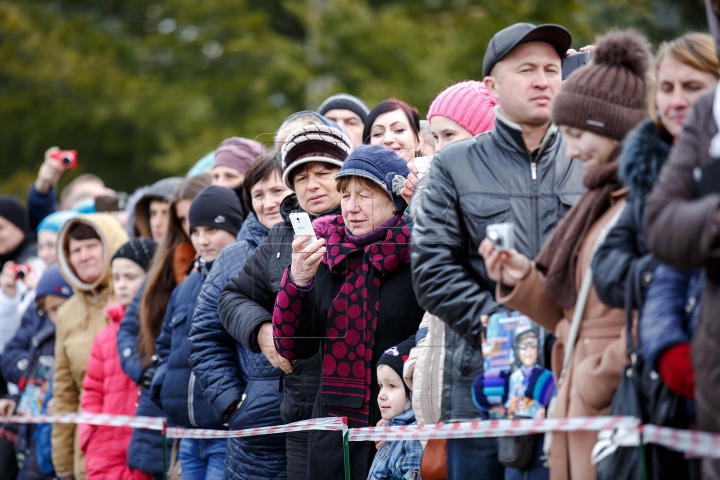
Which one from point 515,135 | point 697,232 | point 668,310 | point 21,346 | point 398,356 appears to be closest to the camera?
point 697,232

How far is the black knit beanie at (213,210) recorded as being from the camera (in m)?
6.57

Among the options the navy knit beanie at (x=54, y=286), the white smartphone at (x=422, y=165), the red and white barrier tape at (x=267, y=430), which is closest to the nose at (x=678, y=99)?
the white smartphone at (x=422, y=165)

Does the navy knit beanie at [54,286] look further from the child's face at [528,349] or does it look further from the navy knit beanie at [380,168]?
the child's face at [528,349]

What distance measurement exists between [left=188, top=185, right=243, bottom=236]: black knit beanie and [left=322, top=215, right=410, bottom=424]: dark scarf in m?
1.67

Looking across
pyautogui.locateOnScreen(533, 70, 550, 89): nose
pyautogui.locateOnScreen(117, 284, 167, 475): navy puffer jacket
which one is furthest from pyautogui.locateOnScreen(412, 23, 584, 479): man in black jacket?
pyautogui.locateOnScreen(117, 284, 167, 475): navy puffer jacket

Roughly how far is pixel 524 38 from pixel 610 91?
71cm

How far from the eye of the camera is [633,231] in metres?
3.59

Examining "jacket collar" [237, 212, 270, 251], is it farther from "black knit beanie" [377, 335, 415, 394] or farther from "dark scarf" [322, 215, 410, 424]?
"black knit beanie" [377, 335, 415, 394]

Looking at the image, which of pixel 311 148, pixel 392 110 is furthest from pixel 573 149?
pixel 392 110

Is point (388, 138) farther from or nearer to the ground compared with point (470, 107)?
farther from the ground

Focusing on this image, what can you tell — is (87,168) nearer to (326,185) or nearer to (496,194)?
(326,185)

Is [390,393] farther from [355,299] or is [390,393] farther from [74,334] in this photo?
[74,334]

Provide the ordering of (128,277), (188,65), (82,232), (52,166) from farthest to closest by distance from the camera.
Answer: (188,65) < (52,166) < (82,232) < (128,277)

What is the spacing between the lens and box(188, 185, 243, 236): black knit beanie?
657 centimetres
